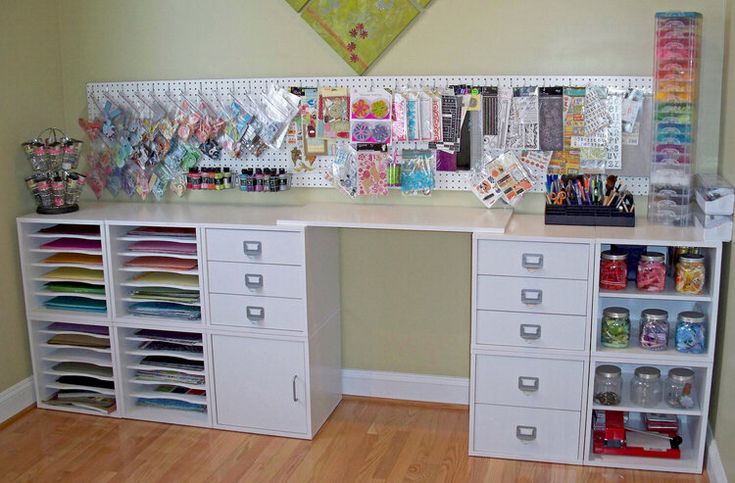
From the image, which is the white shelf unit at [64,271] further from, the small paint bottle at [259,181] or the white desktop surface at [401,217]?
the white desktop surface at [401,217]

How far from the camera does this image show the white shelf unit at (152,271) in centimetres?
313

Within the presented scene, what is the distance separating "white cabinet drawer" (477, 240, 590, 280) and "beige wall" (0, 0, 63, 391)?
6.64 feet

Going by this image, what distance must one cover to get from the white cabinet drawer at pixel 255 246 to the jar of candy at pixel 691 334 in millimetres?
1410

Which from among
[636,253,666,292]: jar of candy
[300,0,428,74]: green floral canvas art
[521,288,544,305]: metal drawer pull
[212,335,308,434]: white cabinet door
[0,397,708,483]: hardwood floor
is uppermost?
[300,0,428,74]: green floral canvas art

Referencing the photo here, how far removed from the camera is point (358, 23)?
3.17 m

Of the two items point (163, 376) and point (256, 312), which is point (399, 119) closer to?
point (256, 312)

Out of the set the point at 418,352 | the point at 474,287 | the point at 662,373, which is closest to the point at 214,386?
the point at 418,352

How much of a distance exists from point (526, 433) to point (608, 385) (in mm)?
358

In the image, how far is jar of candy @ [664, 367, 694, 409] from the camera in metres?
2.80

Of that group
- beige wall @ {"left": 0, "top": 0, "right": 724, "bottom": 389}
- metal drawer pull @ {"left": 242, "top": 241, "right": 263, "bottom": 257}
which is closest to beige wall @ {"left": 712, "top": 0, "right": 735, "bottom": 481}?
beige wall @ {"left": 0, "top": 0, "right": 724, "bottom": 389}

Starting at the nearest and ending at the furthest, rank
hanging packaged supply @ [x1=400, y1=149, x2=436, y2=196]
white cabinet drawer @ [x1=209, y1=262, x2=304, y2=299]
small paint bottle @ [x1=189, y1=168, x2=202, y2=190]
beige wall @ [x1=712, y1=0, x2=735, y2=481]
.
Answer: beige wall @ [x1=712, y1=0, x2=735, y2=481]
white cabinet drawer @ [x1=209, y1=262, x2=304, y2=299]
hanging packaged supply @ [x1=400, y1=149, x2=436, y2=196]
small paint bottle @ [x1=189, y1=168, x2=202, y2=190]

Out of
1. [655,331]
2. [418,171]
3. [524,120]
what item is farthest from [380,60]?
[655,331]

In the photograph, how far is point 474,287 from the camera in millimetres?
2791

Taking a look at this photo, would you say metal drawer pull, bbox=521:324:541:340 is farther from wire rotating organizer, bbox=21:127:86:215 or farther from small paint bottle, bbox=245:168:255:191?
wire rotating organizer, bbox=21:127:86:215
